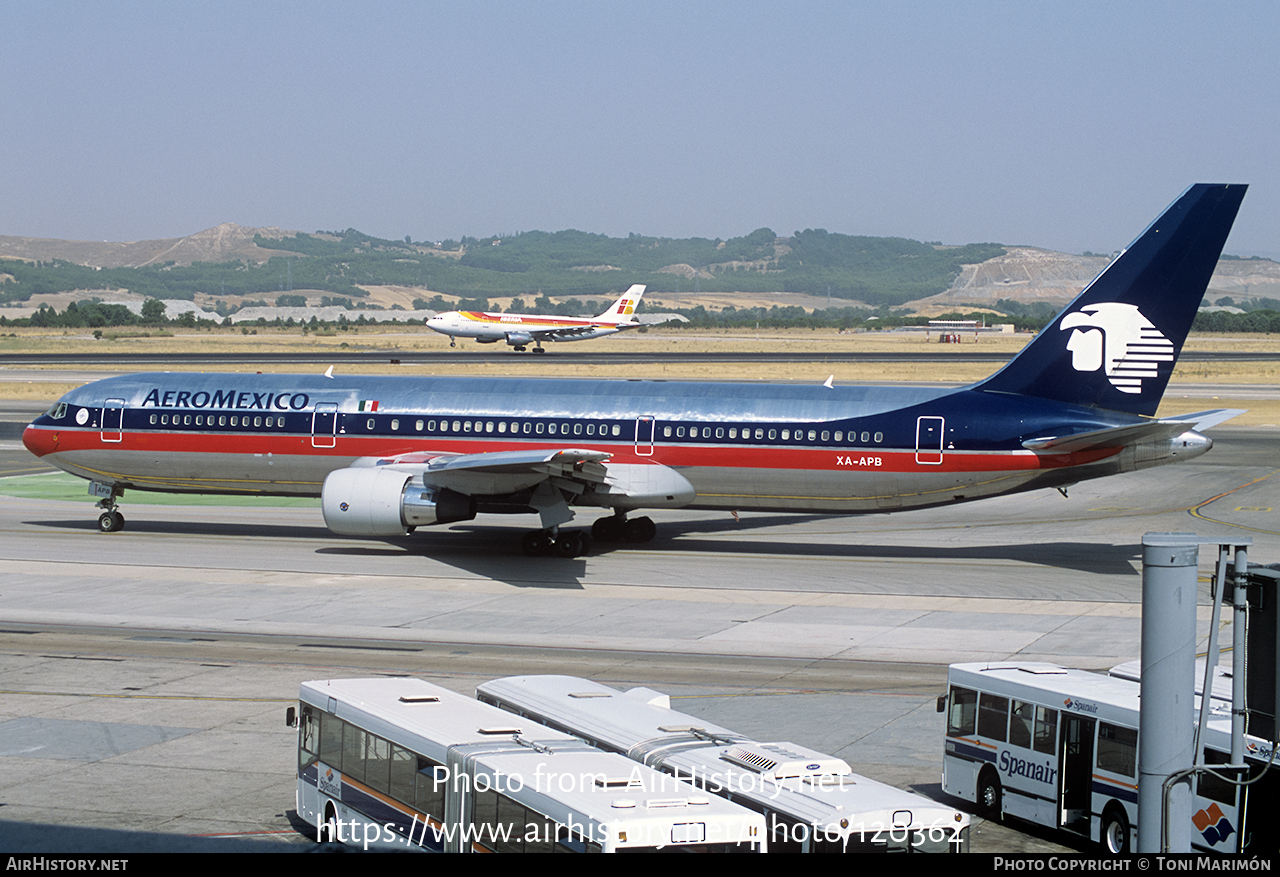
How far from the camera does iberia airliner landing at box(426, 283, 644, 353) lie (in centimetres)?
14988

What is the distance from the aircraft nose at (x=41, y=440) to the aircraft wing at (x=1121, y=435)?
3044 cm

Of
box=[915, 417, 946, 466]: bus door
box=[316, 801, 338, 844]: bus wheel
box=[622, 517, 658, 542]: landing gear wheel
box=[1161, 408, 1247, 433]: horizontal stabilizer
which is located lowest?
box=[622, 517, 658, 542]: landing gear wheel

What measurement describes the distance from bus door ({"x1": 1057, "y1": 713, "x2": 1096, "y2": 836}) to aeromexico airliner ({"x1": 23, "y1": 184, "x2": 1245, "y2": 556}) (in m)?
18.0

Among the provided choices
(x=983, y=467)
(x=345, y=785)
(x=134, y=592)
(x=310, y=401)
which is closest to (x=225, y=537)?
(x=310, y=401)

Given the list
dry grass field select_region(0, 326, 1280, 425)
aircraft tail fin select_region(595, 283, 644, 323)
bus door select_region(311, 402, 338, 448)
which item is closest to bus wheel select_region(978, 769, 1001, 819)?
bus door select_region(311, 402, 338, 448)

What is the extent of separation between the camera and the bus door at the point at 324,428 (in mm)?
39406

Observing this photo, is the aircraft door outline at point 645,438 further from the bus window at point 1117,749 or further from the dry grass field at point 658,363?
the dry grass field at point 658,363

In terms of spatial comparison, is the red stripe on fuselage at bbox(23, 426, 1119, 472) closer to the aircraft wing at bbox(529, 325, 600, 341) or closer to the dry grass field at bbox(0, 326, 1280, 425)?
the dry grass field at bbox(0, 326, 1280, 425)

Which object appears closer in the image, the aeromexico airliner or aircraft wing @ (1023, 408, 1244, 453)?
aircraft wing @ (1023, 408, 1244, 453)

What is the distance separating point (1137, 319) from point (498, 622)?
19649mm

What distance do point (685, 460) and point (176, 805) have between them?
73.4 ft

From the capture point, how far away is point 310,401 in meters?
39.9
